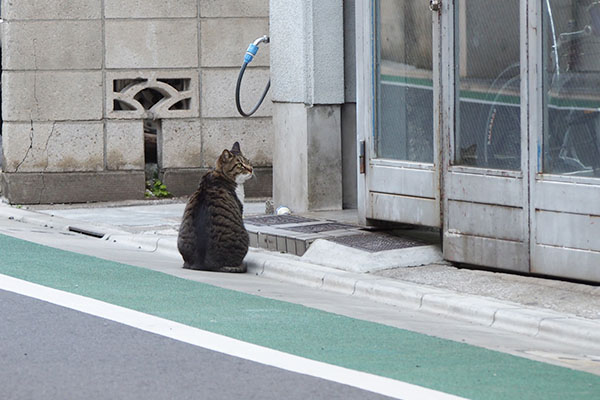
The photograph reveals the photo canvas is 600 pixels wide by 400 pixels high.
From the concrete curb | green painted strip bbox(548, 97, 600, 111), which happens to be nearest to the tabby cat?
the concrete curb

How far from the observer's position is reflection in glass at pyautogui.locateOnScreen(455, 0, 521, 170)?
29.4 feet

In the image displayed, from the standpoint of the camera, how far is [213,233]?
9.77 metres

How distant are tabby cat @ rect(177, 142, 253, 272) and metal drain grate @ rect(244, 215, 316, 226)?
1083 mm

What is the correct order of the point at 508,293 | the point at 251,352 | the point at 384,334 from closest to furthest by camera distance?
the point at 251,352, the point at 384,334, the point at 508,293

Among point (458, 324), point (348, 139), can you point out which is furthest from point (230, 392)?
point (348, 139)

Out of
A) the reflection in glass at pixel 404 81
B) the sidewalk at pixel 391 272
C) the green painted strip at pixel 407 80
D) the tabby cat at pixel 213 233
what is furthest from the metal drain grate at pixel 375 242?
the green painted strip at pixel 407 80

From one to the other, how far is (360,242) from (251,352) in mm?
3174

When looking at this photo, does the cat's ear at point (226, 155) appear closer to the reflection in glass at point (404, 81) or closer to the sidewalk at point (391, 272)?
the sidewalk at point (391, 272)

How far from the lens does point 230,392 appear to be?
239 inches

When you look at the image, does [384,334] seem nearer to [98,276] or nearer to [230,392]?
[230,392]

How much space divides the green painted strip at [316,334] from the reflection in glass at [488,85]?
192 centimetres

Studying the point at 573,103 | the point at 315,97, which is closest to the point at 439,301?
the point at 573,103

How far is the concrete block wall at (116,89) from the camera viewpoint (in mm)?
13781

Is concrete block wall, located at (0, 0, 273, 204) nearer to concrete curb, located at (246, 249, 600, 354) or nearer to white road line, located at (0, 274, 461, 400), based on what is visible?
concrete curb, located at (246, 249, 600, 354)
